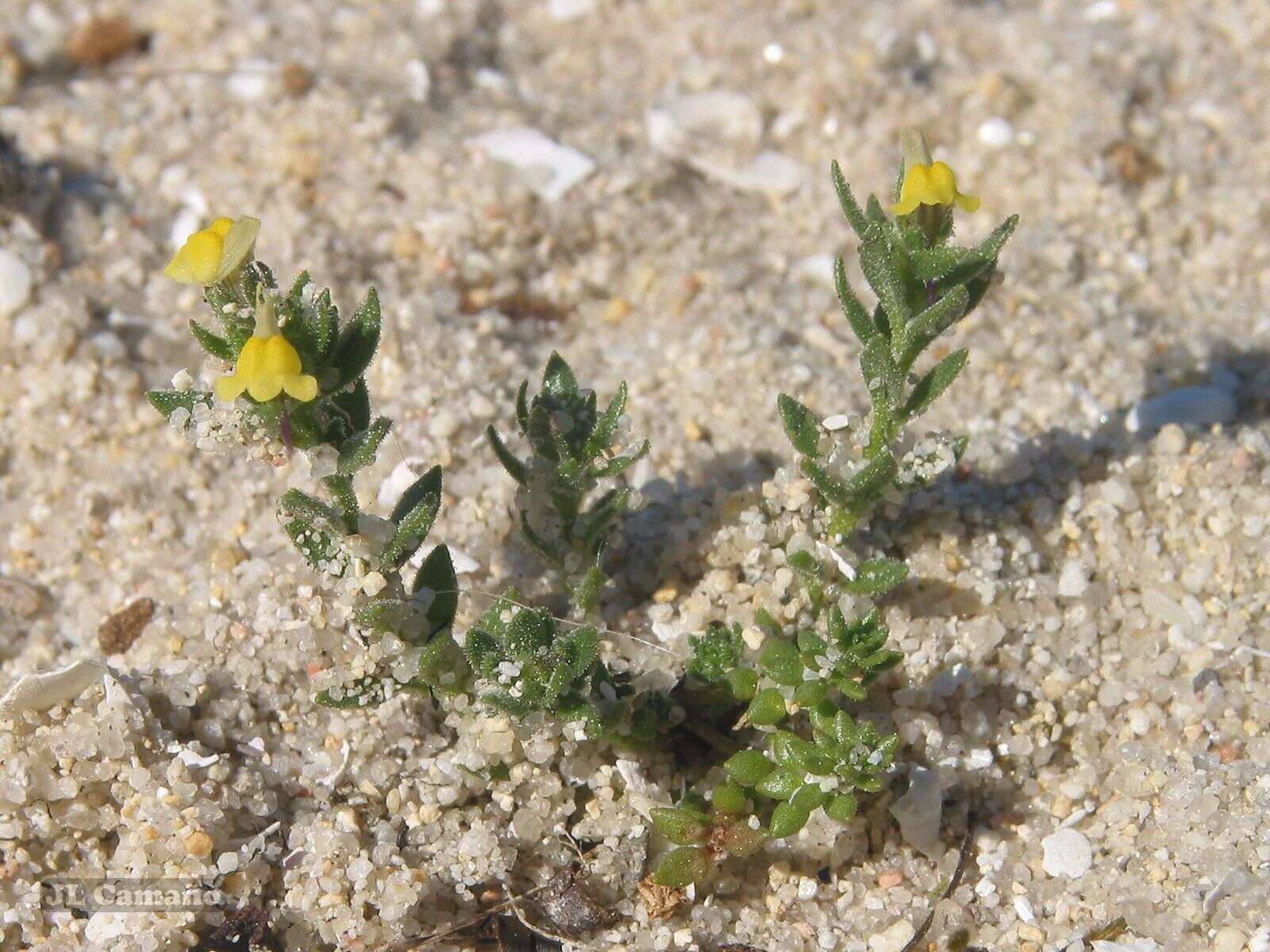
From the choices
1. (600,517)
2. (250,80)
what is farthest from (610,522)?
(250,80)

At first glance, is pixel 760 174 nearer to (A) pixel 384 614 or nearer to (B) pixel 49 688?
(A) pixel 384 614

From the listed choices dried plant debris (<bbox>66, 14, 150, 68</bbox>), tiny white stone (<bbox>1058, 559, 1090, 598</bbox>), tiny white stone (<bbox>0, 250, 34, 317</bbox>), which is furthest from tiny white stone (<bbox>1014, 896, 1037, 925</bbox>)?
dried plant debris (<bbox>66, 14, 150, 68</bbox>)

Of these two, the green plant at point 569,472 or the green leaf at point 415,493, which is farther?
the green plant at point 569,472

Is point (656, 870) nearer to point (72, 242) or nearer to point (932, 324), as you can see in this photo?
point (932, 324)

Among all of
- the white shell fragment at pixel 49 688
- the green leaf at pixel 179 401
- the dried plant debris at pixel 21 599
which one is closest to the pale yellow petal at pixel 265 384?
the green leaf at pixel 179 401

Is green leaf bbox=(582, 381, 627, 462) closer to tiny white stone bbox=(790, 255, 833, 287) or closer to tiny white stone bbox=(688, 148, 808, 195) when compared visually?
tiny white stone bbox=(790, 255, 833, 287)

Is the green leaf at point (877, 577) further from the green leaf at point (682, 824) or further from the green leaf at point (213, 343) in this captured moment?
the green leaf at point (213, 343)

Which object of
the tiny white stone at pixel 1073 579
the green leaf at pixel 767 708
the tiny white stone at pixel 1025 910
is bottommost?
the tiny white stone at pixel 1025 910
